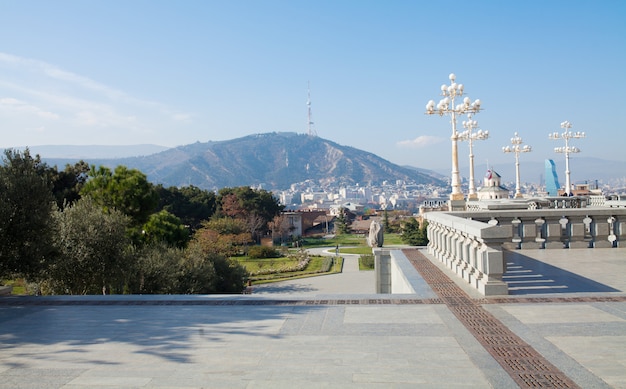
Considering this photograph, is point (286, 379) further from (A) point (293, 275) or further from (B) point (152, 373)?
(A) point (293, 275)

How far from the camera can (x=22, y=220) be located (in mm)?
9953

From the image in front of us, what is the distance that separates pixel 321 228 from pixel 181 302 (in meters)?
102

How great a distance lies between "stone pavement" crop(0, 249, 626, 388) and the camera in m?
5.10

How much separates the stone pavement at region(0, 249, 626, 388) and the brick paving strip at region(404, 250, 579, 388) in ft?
0.05

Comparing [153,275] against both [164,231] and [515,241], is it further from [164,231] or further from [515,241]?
[515,241]

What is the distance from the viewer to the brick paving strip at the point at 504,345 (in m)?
4.93

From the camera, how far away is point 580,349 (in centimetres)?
581

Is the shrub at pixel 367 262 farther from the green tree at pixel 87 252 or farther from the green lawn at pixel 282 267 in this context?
the green tree at pixel 87 252

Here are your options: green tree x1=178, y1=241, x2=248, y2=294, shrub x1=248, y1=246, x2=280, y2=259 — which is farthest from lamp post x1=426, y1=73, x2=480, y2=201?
shrub x1=248, y1=246, x2=280, y2=259

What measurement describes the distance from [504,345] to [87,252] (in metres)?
11.6

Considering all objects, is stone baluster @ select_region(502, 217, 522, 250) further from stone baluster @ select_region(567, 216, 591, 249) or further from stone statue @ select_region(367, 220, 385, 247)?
stone statue @ select_region(367, 220, 385, 247)

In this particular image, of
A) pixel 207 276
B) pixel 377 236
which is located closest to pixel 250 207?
pixel 207 276

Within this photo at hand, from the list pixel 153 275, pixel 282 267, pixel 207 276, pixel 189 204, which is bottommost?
pixel 282 267

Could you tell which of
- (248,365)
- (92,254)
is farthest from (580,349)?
(92,254)
